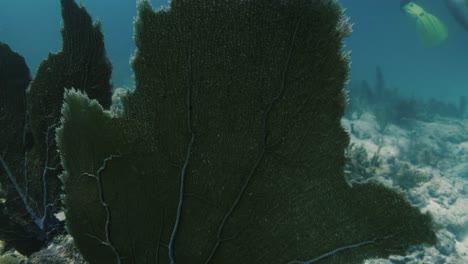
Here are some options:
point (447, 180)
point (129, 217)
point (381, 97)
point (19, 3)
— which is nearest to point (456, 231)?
point (447, 180)

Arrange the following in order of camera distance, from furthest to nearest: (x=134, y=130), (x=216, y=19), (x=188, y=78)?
(x=134, y=130)
(x=188, y=78)
(x=216, y=19)

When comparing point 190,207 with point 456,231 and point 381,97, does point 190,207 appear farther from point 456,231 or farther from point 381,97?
point 381,97

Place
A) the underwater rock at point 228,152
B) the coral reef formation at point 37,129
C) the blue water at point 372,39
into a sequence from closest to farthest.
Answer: the underwater rock at point 228,152 → the coral reef formation at point 37,129 → the blue water at point 372,39

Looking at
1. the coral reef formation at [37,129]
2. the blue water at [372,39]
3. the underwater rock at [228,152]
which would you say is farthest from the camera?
the blue water at [372,39]

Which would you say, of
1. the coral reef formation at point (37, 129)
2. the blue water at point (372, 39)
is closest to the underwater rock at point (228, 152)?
the coral reef formation at point (37, 129)

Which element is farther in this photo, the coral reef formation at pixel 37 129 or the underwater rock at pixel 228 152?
the coral reef formation at pixel 37 129

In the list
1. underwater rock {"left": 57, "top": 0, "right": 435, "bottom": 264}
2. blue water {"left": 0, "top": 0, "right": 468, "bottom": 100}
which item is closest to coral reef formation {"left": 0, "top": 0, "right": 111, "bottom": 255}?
underwater rock {"left": 57, "top": 0, "right": 435, "bottom": 264}

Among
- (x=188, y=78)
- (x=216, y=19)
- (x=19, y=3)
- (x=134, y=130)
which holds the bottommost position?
(x=134, y=130)

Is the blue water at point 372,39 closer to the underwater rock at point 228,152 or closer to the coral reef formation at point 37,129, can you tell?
the coral reef formation at point 37,129

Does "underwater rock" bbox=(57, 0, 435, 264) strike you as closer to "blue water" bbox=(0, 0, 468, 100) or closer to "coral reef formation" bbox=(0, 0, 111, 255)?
"coral reef formation" bbox=(0, 0, 111, 255)
